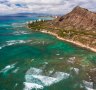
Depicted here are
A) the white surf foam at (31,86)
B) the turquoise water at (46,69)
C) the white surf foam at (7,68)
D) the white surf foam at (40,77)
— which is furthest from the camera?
the white surf foam at (7,68)

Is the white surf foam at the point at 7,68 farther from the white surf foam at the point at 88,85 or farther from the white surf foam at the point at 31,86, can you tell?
the white surf foam at the point at 88,85

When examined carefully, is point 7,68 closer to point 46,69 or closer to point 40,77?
point 46,69

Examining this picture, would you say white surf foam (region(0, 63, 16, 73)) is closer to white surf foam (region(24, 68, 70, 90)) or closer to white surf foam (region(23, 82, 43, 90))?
white surf foam (region(24, 68, 70, 90))

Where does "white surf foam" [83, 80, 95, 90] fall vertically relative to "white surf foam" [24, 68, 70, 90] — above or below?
below

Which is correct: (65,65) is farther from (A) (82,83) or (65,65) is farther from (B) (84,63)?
(A) (82,83)

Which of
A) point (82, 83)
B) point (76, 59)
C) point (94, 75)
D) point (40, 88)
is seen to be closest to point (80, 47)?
point (76, 59)

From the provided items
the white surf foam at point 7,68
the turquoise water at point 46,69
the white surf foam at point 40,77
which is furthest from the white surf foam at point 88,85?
the white surf foam at point 7,68

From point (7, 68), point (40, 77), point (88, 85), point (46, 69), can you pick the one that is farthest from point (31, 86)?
point (7, 68)

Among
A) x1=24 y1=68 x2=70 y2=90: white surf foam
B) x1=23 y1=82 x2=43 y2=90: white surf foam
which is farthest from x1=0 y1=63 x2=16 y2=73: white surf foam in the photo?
x1=23 y1=82 x2=43 y2=90: white surf foam
